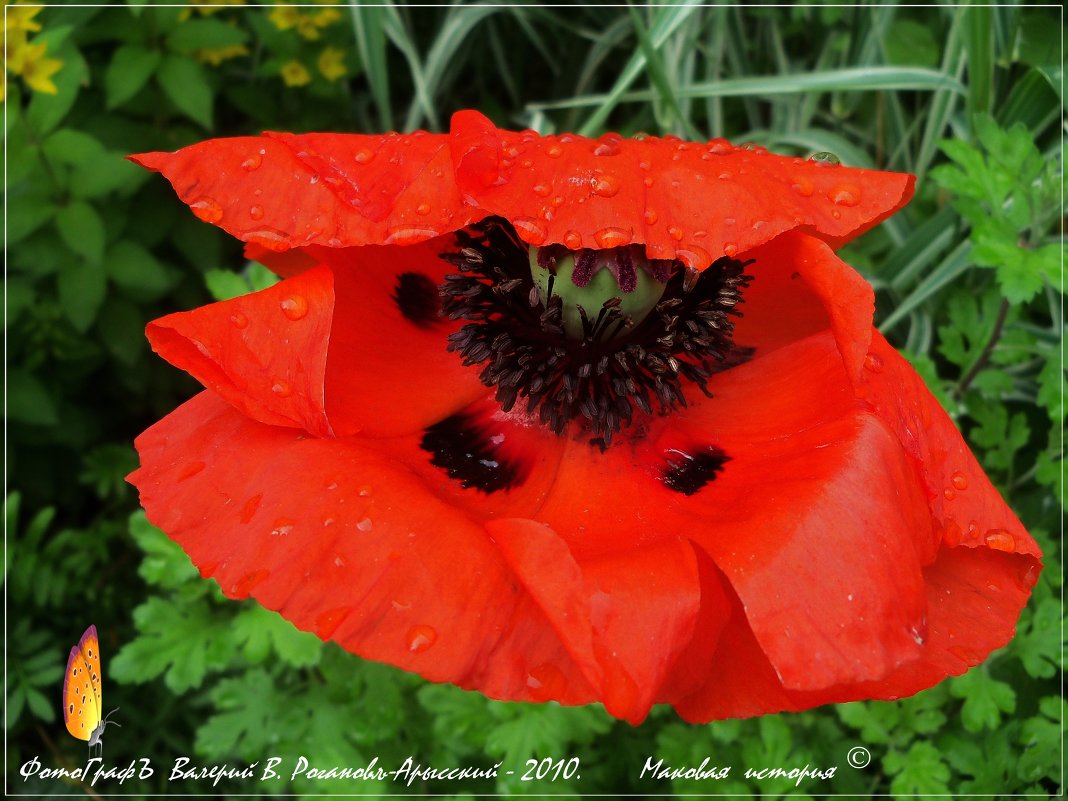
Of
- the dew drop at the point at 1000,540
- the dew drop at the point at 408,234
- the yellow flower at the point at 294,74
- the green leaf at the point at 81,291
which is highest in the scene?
the dew drop at the point at 408,234

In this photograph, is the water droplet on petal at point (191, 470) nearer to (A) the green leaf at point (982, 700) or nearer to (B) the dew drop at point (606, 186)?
(B) the dew drop at point (606, 186)

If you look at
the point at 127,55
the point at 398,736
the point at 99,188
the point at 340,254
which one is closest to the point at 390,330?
the point at 340,254

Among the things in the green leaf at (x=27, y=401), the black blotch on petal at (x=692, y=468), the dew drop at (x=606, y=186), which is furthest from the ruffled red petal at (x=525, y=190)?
the green leaf at (x=27, y=401)

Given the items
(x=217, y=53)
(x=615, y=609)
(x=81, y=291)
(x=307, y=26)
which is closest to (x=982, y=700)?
(x=615, y=609)

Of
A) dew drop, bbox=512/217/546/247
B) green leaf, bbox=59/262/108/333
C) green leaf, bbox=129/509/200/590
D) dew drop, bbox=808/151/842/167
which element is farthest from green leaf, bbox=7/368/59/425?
dew drop, bbox=808/151/842/167

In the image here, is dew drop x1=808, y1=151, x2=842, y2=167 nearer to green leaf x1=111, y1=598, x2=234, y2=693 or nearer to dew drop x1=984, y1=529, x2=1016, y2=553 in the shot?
dew drop x1=984, y1=529, x2=1016, y2=553

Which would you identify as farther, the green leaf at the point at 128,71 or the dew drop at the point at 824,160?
the green leaf at the point at 128,71

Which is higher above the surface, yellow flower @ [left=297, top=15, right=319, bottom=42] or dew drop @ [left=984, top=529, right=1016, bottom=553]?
yellow flower @ [left=297, top=15, right=319, bottom=42]

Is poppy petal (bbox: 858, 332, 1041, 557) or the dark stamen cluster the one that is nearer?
poppy petal (bbox: 858, 332, 1041, 557)

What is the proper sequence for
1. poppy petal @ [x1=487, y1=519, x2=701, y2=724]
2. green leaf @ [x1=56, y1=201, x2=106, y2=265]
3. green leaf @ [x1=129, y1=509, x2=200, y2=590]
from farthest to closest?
green leaf @ [x1=56, y1=201, x2=106, y2=265] → green leaf @ [x1=129, y1=509, x2=200, y2=590] → poppy petal @ [x1=487, y1=519, x2=701, y2=724]
